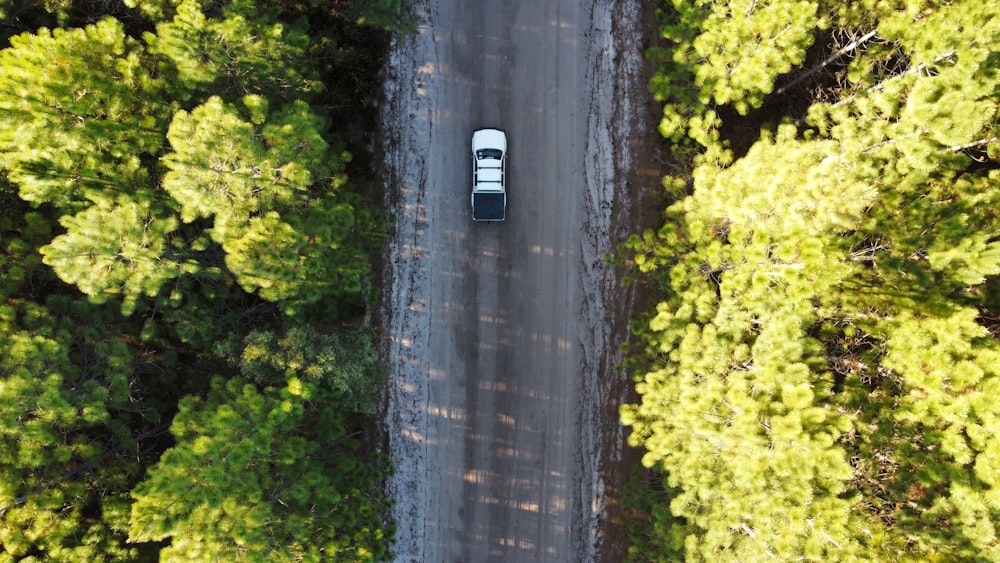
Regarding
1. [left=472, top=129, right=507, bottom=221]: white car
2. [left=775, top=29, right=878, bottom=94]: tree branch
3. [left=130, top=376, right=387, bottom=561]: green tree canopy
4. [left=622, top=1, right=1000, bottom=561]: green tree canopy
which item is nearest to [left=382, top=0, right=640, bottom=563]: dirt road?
[left=472, top=129, right=507, bottom=221]: white car

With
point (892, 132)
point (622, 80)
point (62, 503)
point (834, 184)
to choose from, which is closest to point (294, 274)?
point (62, 503)

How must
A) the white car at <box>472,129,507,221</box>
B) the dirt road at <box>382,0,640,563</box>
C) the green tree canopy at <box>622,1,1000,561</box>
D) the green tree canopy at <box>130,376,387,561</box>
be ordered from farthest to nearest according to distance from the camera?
the dirt road at <box>382,0,640,563</box> → the white car at <box>472,129,507,221</box> → the green tree canopy at <box>130,376,387,561</box> → the green tree canopy at <box>622,1,1000,561</box>

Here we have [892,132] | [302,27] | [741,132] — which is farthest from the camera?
[741,132]

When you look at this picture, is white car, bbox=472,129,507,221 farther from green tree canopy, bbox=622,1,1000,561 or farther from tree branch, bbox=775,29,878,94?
tree branch, bbox=775,29,878,94

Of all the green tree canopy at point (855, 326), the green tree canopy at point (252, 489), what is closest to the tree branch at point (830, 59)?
the green tree canopy at point (855, 326)

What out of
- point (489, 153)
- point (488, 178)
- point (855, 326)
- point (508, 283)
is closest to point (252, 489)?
point (508, 283)

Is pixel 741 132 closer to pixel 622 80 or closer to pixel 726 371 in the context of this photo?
pixel 622 80

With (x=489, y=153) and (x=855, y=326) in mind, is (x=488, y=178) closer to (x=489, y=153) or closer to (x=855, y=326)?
(x=489, y=153)

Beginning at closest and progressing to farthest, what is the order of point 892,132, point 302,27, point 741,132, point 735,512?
point 892,132
point 735,512
point 302,27
point 741,132
